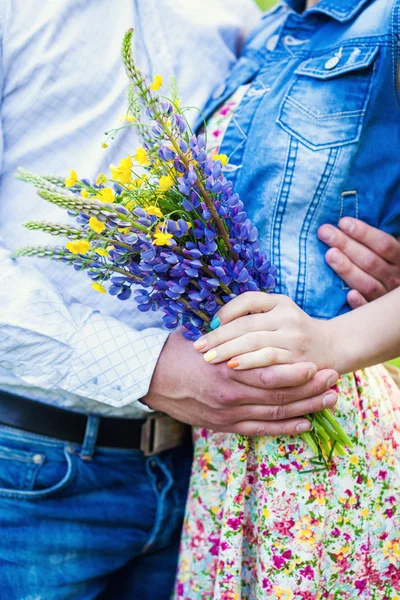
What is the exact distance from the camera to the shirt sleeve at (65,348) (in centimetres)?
131

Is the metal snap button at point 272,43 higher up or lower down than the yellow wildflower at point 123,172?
higher up

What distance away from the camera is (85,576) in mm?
1559

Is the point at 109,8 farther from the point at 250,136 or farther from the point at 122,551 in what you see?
the point at 122,551

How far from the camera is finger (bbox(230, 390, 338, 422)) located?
1.25 metres

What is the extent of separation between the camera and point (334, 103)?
1.35 metres

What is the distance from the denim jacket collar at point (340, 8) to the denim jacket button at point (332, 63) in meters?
0.15

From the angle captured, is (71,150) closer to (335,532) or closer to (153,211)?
(153,211)

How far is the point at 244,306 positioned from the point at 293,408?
0.82 feet

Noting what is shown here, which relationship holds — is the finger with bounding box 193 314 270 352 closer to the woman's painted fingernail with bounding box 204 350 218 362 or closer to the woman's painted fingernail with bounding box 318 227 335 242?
the woman's painted fingernail with bounding box 204 350 218 362

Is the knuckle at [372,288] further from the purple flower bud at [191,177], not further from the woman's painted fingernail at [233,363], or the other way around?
the purple flower bud at [191,177]

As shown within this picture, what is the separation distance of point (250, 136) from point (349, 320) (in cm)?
50

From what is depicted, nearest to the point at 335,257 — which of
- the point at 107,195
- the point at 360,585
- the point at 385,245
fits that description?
the point at 385,245

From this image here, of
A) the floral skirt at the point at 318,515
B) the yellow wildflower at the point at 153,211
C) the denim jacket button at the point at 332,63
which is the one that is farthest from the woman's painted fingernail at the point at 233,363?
the denim jacket button at the point at 332,63

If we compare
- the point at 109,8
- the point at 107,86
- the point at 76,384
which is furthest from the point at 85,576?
the point at 109,8
